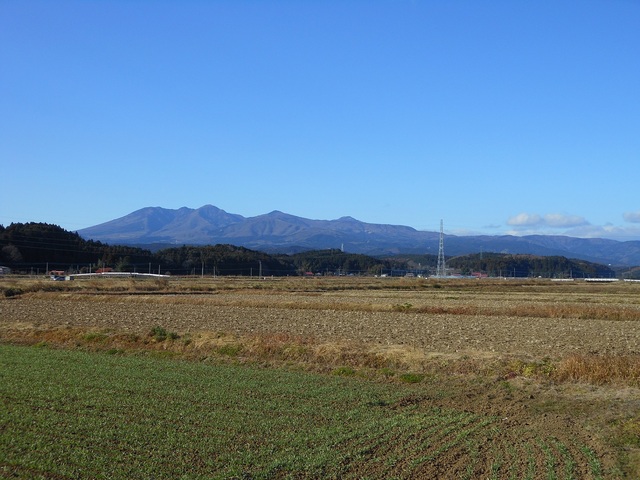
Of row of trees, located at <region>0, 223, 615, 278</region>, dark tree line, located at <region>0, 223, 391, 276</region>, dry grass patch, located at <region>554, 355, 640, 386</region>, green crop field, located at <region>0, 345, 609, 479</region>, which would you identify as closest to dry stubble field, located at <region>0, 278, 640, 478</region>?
dry grass patch, located at <region>554, 355, 640, 386</region>

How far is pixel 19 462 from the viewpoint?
8.16 metres

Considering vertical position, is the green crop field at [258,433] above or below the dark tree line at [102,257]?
below

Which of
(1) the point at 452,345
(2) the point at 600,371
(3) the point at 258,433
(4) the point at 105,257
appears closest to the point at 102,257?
(4) the point at 105,257

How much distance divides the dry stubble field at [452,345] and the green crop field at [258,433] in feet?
1.56

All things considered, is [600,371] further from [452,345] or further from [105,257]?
[105,257]

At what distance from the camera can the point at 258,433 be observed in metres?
9.72

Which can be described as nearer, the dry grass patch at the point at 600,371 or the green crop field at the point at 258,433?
the green crop field at the point at 258,433

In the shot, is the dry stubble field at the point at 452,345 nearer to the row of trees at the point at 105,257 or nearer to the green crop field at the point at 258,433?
the green crop field at the point at 258,433

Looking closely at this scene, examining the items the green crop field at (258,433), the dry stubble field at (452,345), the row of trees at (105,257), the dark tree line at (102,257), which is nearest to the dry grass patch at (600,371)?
the dry stubble field at (452,345)

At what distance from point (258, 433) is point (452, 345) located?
1135 centimetres

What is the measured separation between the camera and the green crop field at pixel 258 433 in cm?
818

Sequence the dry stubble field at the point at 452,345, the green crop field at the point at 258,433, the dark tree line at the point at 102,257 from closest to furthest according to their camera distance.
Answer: the green crop field at the point at 258,433 < the dry stubble field at the point at 452,345 < the dark tree line at the point at 102,257

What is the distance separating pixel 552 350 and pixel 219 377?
1005 centimetres

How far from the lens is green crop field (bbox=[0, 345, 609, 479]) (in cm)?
818
